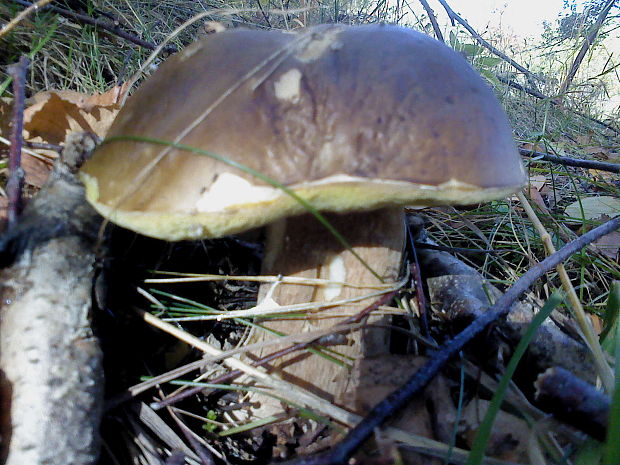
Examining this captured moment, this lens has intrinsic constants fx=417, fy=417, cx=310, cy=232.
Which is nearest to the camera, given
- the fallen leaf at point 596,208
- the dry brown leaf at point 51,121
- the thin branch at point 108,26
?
the dry brown leaf at point 51,121

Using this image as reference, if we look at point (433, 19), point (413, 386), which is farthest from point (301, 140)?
point (433, 19)

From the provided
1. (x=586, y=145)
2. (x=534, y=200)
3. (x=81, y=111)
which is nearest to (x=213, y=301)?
(x=81, y=111)

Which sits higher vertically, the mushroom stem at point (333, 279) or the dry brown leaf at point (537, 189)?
the dry brown leaf at point (537, 189)

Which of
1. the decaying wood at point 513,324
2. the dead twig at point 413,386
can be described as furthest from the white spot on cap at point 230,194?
the decaying wood at point 513,324

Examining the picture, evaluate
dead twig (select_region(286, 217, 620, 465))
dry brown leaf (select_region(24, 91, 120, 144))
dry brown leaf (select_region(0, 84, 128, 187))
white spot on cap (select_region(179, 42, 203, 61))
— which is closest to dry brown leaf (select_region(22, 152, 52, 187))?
dry brown leaf (select_region(0, 84, 128, 187))

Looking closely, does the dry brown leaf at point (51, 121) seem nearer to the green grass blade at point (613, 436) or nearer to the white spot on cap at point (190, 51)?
the white spot on cap at point (190, 51)

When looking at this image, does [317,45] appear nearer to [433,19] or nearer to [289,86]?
[289,86]

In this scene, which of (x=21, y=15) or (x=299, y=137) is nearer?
(x=299, y=137)
